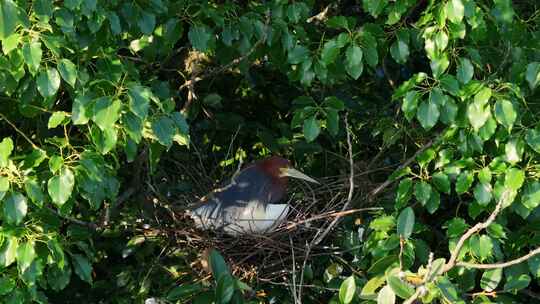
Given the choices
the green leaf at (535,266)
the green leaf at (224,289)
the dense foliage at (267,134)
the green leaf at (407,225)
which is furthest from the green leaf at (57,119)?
the green leaf at (535,266)

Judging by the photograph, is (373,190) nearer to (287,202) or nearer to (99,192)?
(287,202)

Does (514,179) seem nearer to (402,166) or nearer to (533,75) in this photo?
(533,75)

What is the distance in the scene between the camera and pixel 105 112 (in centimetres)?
333

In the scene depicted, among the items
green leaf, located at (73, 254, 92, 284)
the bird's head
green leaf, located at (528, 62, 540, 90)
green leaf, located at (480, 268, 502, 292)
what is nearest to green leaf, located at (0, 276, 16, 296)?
green leaf, located at (73, 254, 92, 284)

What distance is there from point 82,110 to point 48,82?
15 cm

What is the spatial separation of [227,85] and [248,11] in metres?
1.07

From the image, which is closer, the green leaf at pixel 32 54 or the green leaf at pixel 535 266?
the green leaf at pixel 32 54

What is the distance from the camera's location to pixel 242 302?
→ 3.23 m

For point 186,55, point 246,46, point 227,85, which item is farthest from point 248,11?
point 227,85

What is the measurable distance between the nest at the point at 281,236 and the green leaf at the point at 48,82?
1.28m

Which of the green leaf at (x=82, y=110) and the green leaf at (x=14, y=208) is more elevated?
the green leaf at (x=82, y=110)

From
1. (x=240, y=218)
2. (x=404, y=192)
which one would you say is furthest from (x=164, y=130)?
(x=240, y=218)

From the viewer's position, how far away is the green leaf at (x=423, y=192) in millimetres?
3889

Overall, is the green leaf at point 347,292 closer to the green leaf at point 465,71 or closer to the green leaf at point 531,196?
the green leaf at point 531,196
